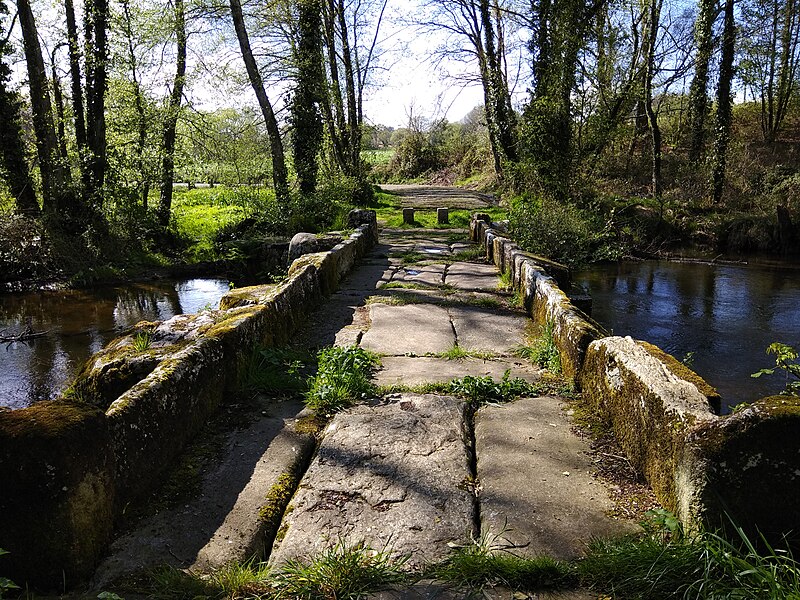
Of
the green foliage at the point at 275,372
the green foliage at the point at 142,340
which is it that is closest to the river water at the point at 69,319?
the green foliage at the point at 142,340

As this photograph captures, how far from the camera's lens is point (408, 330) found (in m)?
6.67

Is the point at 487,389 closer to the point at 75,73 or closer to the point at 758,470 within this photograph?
the point at 758,470

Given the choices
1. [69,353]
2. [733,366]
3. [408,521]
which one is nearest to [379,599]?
[408,521]

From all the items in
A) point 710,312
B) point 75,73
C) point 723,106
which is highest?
point 75,73

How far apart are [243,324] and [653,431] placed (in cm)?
317

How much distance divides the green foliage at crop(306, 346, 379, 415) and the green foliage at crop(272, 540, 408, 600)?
1768 mm

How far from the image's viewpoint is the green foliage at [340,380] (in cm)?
444

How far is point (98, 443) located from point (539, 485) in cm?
223

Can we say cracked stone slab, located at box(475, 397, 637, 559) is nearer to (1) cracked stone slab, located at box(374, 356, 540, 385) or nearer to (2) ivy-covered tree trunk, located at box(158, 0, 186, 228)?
(1) cracked stone slab, located at box(374, 356, 540, 385)

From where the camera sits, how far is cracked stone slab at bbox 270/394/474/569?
2.82 meters

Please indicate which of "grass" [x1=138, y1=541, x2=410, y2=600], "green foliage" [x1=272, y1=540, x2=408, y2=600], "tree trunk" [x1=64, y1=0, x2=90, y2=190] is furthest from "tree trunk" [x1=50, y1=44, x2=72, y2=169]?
"green foliage" [x1=272, y1=540, x2=408, y2=600]

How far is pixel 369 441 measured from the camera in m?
3.81

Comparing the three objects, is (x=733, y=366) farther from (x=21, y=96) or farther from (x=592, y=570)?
(x=21, y=96)

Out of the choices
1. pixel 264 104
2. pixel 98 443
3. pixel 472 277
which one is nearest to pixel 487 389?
pixel 98 443
